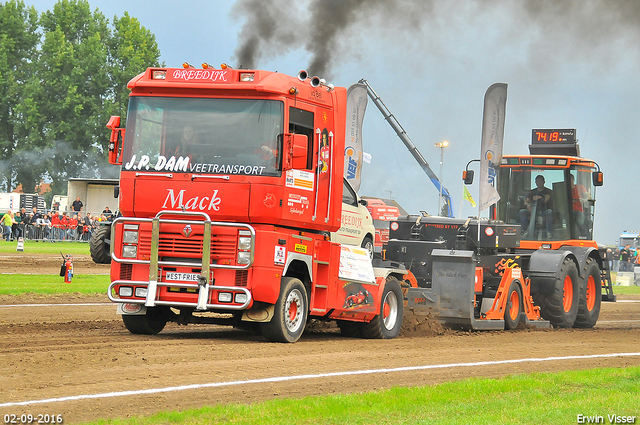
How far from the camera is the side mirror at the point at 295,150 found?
10.9 m

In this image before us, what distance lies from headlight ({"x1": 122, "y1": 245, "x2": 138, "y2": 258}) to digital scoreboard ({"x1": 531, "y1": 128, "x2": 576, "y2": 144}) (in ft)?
37.5

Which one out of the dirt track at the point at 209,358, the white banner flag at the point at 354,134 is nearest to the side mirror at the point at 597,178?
the dirt track at the point at 209,358

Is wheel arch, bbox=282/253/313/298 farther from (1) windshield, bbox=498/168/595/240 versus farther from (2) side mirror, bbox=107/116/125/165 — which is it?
(1) windshield, bbox=498/168/595/240

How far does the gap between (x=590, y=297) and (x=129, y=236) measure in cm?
1157

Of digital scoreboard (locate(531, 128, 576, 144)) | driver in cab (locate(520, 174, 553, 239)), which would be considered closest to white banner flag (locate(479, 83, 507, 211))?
driver in cab (locate(520, 174, 553, 239))

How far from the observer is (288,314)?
1145cm

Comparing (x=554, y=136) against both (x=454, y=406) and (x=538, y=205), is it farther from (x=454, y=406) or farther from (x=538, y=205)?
(x=454, y=406)

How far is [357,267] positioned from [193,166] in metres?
3.29

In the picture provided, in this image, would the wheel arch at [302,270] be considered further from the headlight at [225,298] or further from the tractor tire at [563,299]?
the tractor tire at [563,299]

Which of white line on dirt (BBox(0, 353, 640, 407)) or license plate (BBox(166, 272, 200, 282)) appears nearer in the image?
white line on dirt (BBox(0, 353, 640, 407))

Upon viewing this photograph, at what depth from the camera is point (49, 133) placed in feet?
209

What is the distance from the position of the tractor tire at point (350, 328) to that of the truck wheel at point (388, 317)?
0.13 metres

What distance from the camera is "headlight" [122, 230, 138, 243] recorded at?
36.4 ft

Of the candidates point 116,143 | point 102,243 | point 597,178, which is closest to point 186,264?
point 102,243
